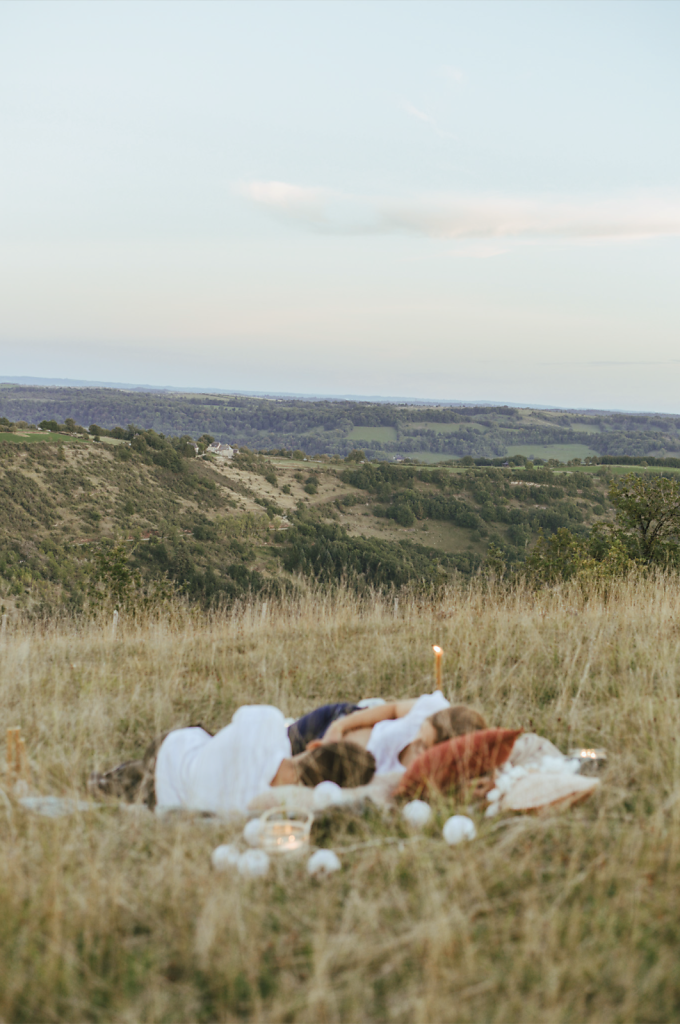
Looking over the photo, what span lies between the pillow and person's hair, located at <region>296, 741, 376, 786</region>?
0.19 m

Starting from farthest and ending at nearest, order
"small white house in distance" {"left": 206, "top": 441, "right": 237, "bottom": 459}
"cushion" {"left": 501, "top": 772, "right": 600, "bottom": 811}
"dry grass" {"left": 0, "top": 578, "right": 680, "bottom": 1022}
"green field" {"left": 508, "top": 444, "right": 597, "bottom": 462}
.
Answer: "green field" {"left": 508, "top": 444, "right": 597, "bottom": 462} → "small white house in distance" {"left": 206, "top": 441, "right": 237, "bottom": 459} → "cushion" {"left": 501, "top": 772, "right": 600, "bottom": 811} → "dry grass" {"left": 0, "top": 578, "right": 680, "bottom": 1022}

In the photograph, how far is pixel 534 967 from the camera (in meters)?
1.72

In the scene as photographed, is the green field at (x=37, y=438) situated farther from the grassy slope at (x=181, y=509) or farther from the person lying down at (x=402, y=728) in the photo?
the person lying down at (x=402, y=728)

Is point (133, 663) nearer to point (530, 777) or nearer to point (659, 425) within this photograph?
point (530, 777)

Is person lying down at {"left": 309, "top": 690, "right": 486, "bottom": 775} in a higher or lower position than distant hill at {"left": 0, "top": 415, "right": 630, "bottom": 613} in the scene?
higher

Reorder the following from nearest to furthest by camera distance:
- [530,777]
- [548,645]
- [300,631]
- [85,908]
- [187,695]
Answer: [85,908] → [530,777] → [187,695] → [548,645] → [300,631]

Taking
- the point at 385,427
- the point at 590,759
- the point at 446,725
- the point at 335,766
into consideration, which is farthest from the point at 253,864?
the point at 385,427

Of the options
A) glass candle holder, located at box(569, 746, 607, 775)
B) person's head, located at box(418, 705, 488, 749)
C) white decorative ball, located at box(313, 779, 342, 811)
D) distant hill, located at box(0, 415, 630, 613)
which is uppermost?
person's head, located at box(418, 705, 488, 749)

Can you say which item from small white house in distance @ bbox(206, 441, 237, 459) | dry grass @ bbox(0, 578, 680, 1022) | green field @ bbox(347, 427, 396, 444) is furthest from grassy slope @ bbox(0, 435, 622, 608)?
green field @ bbox(347, 427, 396, 444)

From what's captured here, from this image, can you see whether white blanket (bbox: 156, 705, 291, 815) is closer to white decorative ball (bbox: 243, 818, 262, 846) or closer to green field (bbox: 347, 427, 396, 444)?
white decorative ball (bbox: 243, 818, 262, 846)

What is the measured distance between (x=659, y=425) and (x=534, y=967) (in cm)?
13500

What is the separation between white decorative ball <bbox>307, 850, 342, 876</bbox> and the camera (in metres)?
2.21

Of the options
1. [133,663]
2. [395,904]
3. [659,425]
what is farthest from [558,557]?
[659,425]

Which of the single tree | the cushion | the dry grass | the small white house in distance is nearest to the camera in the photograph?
the dry grass
